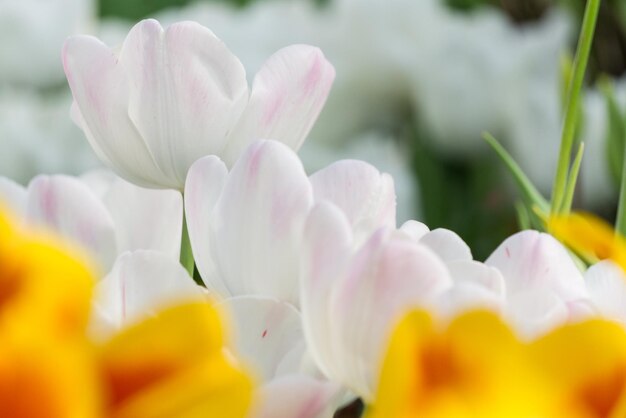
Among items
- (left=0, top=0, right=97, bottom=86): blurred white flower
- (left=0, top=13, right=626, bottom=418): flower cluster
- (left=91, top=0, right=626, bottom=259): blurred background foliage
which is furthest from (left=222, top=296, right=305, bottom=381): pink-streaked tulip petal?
(left=0, top=0, right=97, bottom=86): blurred white flower

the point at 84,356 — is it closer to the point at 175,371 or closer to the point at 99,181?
the point at 175,371

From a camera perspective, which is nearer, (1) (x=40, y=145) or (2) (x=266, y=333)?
(2) (x=266, y=333)

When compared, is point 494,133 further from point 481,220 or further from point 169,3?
point 169,3

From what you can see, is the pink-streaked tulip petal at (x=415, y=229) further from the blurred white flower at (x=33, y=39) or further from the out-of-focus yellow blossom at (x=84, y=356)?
the blurred white flower at (x=33, y=39)

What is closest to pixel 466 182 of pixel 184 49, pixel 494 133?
pixel 494 133

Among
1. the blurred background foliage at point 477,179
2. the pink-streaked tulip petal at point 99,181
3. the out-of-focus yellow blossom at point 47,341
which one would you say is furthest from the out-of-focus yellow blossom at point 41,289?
the blurred background foliage at point 477,179

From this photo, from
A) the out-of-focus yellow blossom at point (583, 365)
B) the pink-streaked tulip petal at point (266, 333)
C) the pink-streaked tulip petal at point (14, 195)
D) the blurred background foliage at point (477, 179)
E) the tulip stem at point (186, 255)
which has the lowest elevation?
the blurred background foliage at point (477, 179)

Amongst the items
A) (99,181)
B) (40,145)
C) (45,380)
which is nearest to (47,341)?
(45,380)

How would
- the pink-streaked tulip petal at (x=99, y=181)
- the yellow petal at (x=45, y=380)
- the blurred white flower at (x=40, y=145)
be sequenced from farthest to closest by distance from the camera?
the blurred white flower at (x=40, y=145)
the pink-streaked tulip petal at (x=99, y=181)
the yellow petal at (x=45, y=380)
